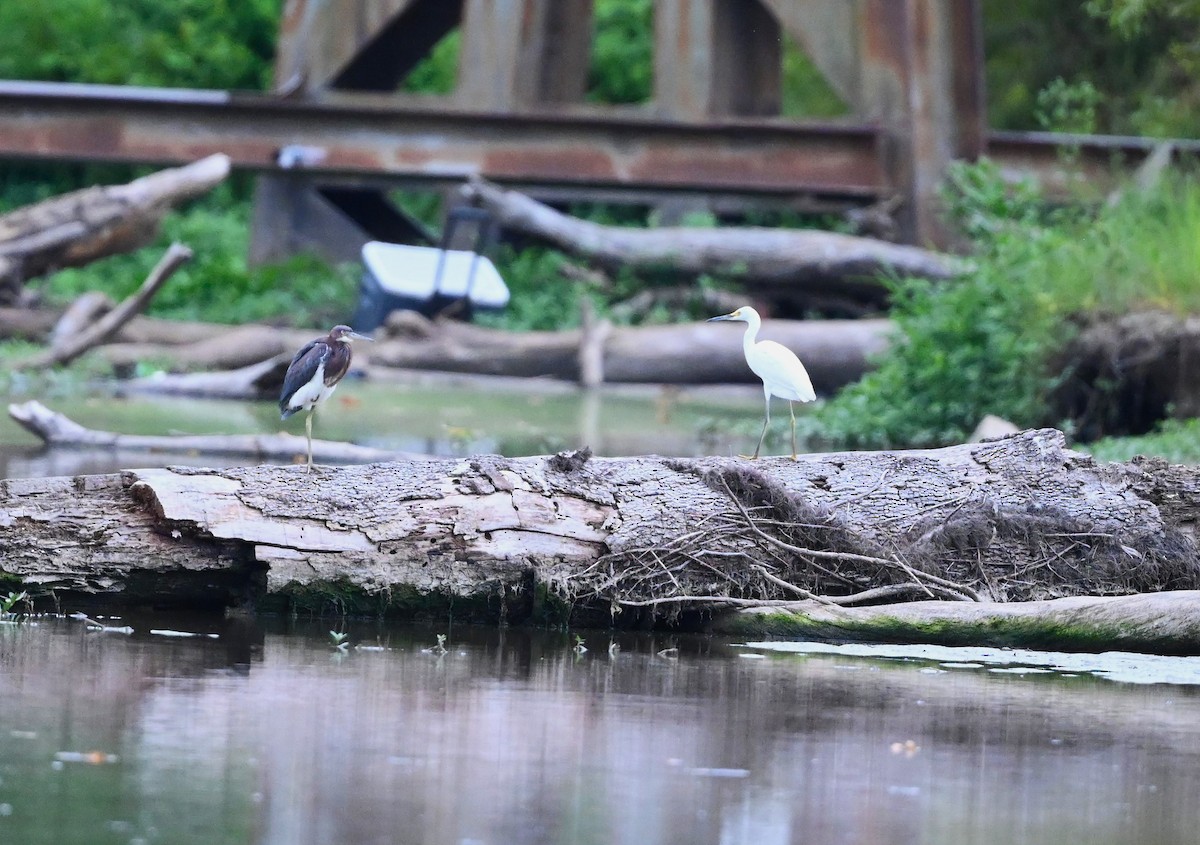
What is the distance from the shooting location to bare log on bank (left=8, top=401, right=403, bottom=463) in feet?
34.6

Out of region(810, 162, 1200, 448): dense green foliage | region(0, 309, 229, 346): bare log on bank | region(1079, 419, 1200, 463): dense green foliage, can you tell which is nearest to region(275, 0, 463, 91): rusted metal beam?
region(0, 309, 229, 346): bare log on bank

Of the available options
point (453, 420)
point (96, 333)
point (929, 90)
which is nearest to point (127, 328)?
point (96, 333)

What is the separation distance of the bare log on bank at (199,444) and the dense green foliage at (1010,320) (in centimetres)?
427

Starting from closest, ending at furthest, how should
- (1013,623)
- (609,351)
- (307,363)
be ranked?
(1013,623) < (307,363) < (609,351)

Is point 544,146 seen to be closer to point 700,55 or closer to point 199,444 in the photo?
point 700,55

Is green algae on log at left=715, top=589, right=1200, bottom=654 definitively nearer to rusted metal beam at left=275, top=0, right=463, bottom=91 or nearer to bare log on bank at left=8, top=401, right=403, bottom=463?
bare log on bank at left=8, top=401, right=403, bottom=463

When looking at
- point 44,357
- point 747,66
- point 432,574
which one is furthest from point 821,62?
point 432,574

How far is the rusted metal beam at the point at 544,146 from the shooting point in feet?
68.5

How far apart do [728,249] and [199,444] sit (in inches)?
389

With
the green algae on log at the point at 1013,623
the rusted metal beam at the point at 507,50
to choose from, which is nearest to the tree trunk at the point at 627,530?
the green algae on log at the point at 1013,623

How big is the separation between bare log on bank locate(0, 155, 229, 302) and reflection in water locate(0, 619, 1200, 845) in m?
9.81

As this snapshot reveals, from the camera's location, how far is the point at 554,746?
525cm

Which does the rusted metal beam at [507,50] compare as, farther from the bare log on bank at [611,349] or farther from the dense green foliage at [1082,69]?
the dense green foliage at [1082,69]

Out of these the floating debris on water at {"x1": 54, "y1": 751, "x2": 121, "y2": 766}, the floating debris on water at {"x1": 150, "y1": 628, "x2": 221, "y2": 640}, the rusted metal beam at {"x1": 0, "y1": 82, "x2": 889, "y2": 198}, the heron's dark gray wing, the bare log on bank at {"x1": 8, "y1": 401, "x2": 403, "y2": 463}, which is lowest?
the floating debris on water at {"x1": 54, "y1": 751, "x2": 121, "y2": 766}
